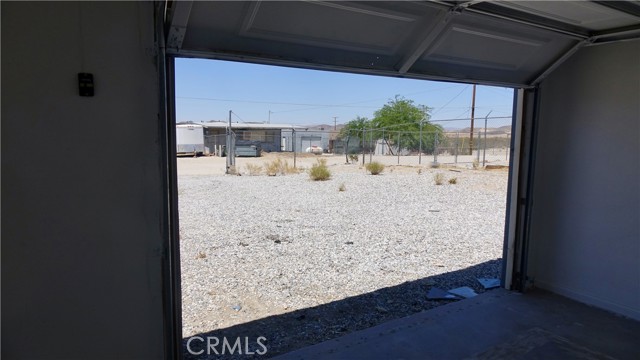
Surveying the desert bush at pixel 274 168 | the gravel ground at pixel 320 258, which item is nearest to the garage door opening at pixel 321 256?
the gravel ground at pixel 320 258

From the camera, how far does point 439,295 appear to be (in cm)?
439

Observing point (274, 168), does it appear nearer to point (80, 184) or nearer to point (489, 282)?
point (489, 282)

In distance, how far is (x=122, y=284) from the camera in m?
2.21

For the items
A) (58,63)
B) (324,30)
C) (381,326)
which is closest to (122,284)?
(58,63)

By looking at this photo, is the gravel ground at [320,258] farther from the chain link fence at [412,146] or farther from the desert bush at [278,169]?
the chain link fence at [412,146]

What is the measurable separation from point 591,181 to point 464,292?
1628 millimetres

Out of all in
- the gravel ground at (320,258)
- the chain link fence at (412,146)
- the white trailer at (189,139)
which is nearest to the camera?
the gravel ground at (320,258)

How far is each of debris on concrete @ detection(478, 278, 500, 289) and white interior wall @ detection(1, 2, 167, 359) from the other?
360 cm

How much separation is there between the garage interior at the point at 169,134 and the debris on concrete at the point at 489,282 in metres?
0.77

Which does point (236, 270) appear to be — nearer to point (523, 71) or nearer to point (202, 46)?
point (202, 46)

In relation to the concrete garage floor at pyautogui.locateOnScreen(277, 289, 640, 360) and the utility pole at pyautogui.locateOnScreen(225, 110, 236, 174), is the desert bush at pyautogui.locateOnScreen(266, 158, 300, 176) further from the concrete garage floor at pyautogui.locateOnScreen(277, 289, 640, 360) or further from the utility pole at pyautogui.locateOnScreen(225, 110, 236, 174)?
the concrete garage floor at pyautogui.locateOnScreen(277, 289, 640, 360)

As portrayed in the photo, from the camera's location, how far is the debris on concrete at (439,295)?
432cm

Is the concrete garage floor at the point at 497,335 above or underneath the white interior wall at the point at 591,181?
underneath

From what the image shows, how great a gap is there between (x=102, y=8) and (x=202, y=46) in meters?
0.55
